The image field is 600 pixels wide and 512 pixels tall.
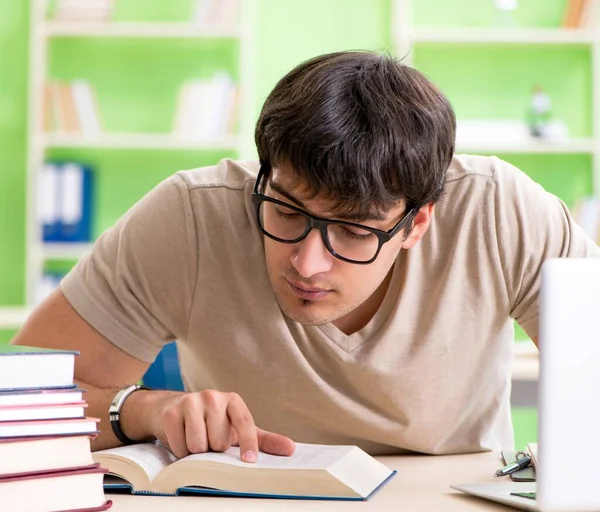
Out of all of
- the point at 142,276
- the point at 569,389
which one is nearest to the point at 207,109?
the point at 142,276

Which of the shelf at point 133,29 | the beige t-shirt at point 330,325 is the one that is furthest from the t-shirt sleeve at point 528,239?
the shelf at point 133,29

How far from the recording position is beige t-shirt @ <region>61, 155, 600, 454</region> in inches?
59.5

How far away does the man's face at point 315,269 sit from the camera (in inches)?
51.8

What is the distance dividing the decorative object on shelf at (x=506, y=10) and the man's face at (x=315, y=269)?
113 inches

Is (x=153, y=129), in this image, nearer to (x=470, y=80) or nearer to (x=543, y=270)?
(x=470, y=80)

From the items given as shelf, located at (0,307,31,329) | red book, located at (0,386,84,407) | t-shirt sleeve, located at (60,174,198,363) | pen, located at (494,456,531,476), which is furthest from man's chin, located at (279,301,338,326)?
shelf, located at (0,307,31,329)

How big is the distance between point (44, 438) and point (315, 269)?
1.69ft

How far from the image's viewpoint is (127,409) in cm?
129

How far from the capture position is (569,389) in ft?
2.72

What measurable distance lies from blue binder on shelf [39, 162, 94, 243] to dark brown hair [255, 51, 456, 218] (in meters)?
2.63

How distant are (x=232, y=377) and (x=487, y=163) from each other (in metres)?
0.57

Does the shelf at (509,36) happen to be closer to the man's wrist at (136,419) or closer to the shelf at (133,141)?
the shelf at (133,141)

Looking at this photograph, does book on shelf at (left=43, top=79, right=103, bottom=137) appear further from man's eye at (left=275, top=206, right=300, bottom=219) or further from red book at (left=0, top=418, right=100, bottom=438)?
red book at (left=0, top=418, right=100, bottom=438)

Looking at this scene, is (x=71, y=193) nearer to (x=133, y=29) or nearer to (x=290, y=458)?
(x=133, y=29)
